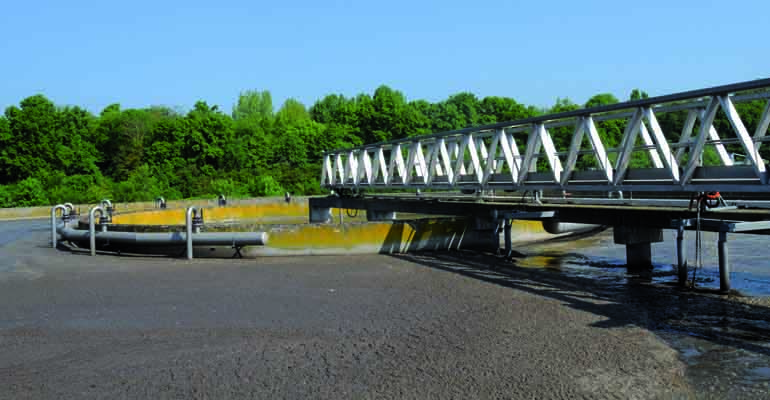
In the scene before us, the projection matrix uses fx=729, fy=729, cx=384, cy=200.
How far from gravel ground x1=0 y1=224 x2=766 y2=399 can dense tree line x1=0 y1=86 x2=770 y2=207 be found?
38.1 metres

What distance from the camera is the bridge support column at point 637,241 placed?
1171 cm

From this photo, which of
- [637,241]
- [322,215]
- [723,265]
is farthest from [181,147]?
[723,265]

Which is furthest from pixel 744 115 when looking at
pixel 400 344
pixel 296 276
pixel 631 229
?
pixel 400 344

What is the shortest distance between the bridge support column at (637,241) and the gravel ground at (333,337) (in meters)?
1.38

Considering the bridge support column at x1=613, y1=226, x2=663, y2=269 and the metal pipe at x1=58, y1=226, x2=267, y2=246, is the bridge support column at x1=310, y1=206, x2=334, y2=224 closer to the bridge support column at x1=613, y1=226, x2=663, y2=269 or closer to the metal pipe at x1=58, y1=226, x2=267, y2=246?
the metal pipe at x1=58, y1=226, x2=267, y2=246

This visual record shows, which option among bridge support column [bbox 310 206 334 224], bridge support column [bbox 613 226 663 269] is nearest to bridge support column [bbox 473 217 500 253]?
bridge support column [bbox 613 226 663 269]

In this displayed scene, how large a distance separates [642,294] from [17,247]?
15.5 metres

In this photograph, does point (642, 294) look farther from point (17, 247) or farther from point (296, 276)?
point (17, 247)

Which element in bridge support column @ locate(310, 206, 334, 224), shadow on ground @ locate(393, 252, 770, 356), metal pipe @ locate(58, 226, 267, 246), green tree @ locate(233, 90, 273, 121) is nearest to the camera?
shadow on ground @ locate(393, 252, 770, 356)

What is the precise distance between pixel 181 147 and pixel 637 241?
70602mm

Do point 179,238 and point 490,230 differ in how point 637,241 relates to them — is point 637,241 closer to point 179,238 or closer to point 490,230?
point 490,230

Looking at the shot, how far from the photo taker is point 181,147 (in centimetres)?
7725

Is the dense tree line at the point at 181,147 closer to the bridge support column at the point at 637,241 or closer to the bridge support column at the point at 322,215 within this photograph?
the bridge support column at the point at 322,215

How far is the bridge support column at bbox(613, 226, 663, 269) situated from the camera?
38.4 ft
